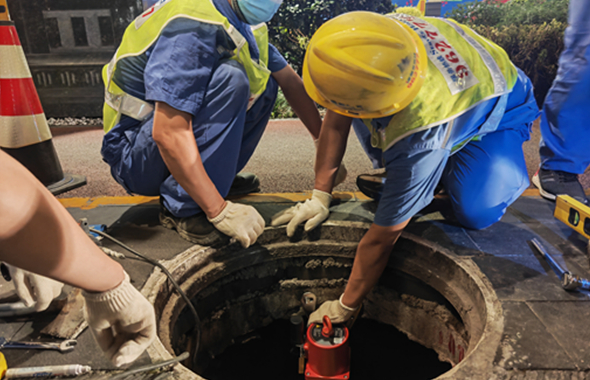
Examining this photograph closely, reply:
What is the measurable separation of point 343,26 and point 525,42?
2.61 m

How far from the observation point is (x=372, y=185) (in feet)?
7.70

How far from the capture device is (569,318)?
1426 millimetres

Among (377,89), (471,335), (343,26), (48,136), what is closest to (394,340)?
(471,335)

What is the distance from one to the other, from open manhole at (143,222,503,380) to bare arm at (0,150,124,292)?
3.09 feet

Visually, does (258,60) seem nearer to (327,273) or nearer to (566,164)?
(327,273)

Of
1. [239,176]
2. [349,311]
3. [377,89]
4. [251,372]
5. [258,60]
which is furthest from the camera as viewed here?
[239,176]

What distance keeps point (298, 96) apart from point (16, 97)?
5.63ft

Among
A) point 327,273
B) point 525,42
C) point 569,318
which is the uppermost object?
point 525,42

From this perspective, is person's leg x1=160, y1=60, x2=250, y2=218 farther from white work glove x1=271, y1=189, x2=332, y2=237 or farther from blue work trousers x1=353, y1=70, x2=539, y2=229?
blue work trousers x1=353, y1=70, x2=539, y2=229

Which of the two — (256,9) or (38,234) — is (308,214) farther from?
(38,234)

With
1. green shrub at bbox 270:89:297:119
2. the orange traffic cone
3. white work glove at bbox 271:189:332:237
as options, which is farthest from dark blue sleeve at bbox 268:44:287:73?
green shrub at bbox 270:89:297:119

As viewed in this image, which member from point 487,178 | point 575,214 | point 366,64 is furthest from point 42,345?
point 575,214

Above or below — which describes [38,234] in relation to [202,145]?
above

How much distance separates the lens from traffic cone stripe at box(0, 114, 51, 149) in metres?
2.37
